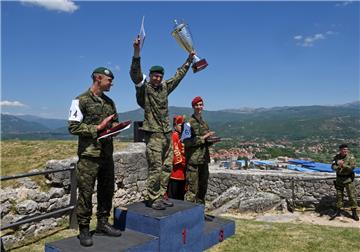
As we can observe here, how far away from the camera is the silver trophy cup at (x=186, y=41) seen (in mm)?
4793

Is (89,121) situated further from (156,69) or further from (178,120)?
(178,120)

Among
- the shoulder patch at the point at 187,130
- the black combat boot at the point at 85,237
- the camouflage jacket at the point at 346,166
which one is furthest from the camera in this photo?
the camouflage jacket at the point at 346,166

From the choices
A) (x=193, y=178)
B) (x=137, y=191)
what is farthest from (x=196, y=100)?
(x=137, y=191)

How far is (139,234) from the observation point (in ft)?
14.3

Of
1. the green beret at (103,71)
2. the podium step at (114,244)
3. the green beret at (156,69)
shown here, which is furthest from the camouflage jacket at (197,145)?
the green beret at (103,71)

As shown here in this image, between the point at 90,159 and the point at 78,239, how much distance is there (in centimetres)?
97

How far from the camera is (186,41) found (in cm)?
495

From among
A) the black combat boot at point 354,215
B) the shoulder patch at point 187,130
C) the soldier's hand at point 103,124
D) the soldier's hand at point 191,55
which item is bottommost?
the black combat boot at point 354,215

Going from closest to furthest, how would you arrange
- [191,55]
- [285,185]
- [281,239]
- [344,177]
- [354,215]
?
[191,55], [281,239], [354,215], [344,177], [285,185]

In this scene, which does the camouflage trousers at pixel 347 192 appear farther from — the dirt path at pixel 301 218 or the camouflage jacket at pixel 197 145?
the camouflage jacket at pixel 197 145

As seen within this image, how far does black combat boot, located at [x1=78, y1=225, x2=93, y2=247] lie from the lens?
3.81 m

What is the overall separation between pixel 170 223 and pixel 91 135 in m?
1.57

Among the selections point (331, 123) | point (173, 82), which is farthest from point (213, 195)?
point (331, 123)

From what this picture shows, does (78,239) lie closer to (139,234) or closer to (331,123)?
(139,234)
